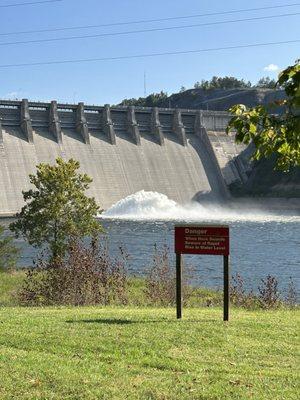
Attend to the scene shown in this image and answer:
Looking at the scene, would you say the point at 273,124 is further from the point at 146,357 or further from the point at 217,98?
the point at 217,98

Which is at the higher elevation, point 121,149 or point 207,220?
point 121,149

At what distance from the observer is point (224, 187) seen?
3093 inches

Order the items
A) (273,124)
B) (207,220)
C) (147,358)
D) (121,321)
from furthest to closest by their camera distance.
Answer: (207,220)
(121,321)
(147,358)
(273,124)

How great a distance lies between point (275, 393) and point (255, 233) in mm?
43244

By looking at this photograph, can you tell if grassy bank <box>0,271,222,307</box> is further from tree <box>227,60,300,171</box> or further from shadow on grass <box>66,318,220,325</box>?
tree <box>227,60,300,171</box>

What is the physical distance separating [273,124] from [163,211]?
205 ft

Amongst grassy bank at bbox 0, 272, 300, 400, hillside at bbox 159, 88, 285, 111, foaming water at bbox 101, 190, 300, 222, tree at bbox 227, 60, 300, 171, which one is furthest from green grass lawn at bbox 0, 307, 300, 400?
hillside at bbox 159, 88, 285, 111

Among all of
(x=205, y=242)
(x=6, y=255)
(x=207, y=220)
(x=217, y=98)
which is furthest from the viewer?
(x=217, y=98)

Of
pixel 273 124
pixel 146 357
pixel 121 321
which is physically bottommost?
pixel 121 321

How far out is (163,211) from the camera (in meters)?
66.7

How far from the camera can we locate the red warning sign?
9.77 metres

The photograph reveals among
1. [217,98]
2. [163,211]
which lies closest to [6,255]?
[163,211]

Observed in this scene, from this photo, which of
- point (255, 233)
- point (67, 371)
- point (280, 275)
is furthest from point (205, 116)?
point (67, 371)

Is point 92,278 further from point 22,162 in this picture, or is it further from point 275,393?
point 22,162
